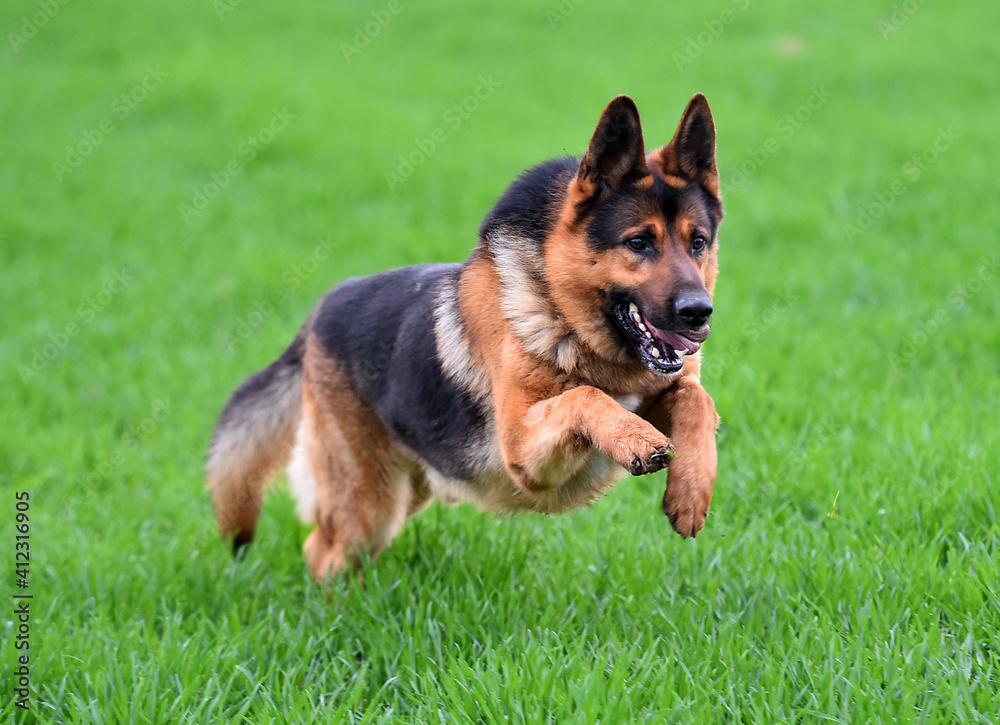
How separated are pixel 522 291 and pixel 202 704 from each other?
197 cm

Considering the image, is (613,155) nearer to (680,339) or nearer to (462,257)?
(680,339)

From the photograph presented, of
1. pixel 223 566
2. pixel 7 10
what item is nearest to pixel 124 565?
pixel 223 566

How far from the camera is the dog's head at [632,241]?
3.38 meters
